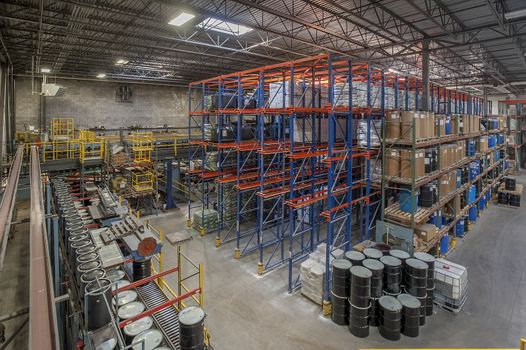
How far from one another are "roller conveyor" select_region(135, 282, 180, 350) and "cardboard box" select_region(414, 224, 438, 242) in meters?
7.26

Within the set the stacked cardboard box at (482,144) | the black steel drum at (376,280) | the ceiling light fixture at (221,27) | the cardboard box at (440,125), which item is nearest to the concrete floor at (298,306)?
the black steel drum at (376,280)

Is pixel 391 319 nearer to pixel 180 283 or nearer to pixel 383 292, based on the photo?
pixel 383 292

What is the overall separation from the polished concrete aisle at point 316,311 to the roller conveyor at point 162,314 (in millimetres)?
1313

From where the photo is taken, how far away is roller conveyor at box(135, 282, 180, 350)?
213 inches

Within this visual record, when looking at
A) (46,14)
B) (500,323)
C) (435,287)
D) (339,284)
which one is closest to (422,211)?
(435,287)

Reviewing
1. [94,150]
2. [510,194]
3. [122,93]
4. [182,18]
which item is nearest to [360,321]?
[182,18]

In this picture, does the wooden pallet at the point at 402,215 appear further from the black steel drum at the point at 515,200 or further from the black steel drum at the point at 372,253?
the black steel drum at the point at 515,200

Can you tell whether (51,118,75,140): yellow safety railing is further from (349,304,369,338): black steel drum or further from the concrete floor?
(349,304,369,338): black steel drum

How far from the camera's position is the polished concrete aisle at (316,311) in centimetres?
659

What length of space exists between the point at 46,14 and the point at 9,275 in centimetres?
882

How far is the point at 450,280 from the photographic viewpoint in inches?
300

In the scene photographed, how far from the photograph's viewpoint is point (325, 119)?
11.3 meters

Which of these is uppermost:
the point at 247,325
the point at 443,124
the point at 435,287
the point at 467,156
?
the point at 443,124

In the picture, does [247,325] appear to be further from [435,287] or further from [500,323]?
[500,323]
